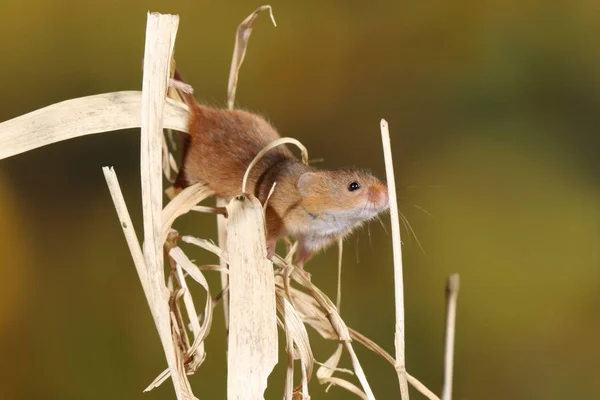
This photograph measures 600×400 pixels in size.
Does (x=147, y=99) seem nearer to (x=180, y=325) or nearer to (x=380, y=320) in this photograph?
(x=180, y=325)

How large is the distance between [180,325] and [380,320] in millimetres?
1657

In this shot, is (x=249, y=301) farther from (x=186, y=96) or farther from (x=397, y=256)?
(x=186, y=96)

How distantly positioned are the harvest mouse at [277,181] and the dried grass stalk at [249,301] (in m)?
0.28

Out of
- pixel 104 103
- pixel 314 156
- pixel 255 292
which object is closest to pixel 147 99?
pixel 104 103

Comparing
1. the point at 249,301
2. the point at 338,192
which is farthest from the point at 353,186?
the point at 249,301

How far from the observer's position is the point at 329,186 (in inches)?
40.6

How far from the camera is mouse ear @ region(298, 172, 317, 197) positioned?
3.36 ft

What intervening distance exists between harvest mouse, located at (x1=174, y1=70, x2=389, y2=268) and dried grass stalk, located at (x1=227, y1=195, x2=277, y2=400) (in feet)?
0.92

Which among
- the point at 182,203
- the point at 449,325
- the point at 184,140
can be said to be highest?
the point at 184,140

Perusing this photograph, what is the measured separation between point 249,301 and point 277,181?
39cm

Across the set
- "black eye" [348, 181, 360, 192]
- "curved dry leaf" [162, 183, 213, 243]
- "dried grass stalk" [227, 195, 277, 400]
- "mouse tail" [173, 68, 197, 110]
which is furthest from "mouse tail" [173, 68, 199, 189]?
"dried grass stalk" [227, 195, 277, 400]

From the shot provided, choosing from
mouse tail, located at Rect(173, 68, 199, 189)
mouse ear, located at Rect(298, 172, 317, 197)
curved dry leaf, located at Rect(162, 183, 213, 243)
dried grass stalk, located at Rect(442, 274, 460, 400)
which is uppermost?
mouse tail, located at Rect(173, 68, 199, 189)

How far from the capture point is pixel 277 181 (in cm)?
105

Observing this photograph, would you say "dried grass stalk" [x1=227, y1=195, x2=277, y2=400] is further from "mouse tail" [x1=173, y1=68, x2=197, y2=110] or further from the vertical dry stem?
"mouse tail" [x1=173, y1=68, x2=197, y2=110]
